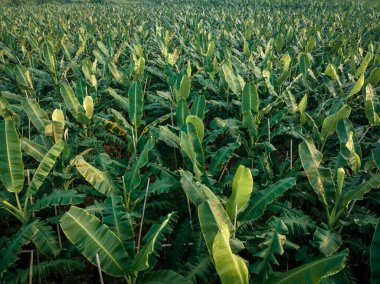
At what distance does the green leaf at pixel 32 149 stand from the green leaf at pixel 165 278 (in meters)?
1.71

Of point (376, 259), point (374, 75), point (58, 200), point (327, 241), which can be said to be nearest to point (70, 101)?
point (58, 200)

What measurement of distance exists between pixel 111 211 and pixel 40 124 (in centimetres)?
180

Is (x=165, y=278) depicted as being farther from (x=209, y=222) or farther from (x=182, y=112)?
(x=182, y=112)

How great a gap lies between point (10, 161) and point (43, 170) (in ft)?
0.91

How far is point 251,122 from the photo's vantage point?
11.9 ft

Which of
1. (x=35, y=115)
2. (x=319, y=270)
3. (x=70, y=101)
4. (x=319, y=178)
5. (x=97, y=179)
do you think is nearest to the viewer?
(x=319, y=270)

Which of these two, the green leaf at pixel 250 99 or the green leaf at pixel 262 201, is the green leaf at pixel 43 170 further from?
the green leaf at pixel 250 99

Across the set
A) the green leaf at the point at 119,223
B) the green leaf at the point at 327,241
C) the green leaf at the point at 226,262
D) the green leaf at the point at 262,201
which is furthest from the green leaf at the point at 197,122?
the green leaf at the point at 226,262

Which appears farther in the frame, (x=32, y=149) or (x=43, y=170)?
(x=32, y=149)

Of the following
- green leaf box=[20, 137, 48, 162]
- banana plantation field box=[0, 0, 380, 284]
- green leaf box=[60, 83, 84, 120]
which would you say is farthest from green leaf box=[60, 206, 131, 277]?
green leaf box=[60, 83, 84, 120]

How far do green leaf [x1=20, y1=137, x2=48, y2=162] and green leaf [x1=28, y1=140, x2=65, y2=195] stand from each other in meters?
0.36

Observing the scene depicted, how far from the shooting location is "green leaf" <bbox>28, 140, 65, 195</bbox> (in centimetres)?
264

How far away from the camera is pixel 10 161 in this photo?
2.50m

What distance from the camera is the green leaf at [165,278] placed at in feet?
6.36
